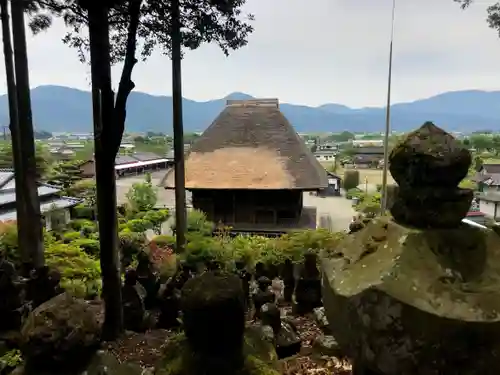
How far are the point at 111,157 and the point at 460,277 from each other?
433 centimetres

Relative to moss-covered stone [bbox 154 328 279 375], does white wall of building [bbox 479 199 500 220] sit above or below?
below

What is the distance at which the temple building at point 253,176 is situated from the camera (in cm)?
1343

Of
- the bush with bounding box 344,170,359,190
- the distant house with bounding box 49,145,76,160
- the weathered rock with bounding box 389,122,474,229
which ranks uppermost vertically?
the weathered rock with bounding box 389,122,474,229

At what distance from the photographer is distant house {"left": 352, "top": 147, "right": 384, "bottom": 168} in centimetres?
→ 5572

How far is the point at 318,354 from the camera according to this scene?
13.9 feet

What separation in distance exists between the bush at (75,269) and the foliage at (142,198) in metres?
12.4

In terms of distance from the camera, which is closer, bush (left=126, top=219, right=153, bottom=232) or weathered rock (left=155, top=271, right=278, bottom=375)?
weathered rock (left=155, top=271, right=278, bottom=375)

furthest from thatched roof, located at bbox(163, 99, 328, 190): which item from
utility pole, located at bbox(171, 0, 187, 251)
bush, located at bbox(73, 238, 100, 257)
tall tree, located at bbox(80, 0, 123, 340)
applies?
tall tree, located at bbox(80, 0, 123, 340)

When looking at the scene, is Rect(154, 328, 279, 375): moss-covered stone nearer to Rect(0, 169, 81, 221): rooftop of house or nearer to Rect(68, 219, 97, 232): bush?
Rect(0, 169, 81, 221): rooftop of house

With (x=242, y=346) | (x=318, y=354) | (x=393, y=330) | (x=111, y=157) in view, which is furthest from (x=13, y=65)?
(x=393, y=330)

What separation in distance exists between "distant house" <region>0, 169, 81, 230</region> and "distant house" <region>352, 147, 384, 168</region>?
141ft

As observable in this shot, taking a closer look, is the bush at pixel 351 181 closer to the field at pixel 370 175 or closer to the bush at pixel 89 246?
the field at pixel 370 175

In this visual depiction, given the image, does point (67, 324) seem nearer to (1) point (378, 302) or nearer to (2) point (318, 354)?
(1) point (378, 302)

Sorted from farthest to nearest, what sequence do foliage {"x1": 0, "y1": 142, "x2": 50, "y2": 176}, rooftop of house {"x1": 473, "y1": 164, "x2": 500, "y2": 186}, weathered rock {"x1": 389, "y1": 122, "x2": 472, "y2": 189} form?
rooftop of house {"x1": 473, "y1": 164, "x2": 500, "y2": 186} → foliage {"x1": 0, "y1": 142, "x2": 50, "y2": 176} → weathered rock {"x1": 389, "y1": 122, "x2": 472, "y2": 189}
